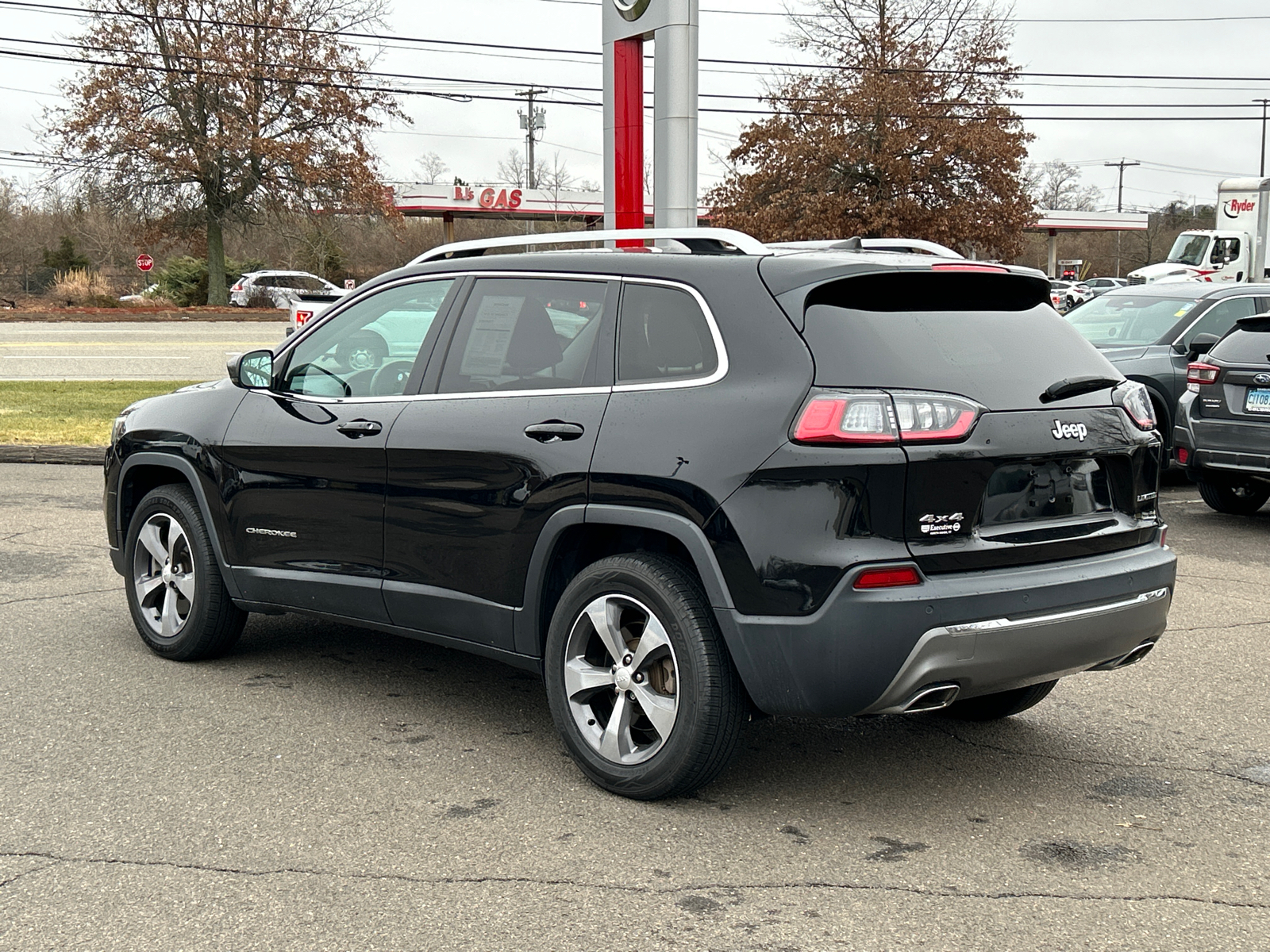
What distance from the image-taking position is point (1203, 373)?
1014 cm

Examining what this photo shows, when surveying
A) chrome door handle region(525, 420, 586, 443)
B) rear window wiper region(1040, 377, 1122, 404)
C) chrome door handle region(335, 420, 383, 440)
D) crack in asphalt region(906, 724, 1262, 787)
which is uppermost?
rear window wiper region(1040, 377, 1122, 404)

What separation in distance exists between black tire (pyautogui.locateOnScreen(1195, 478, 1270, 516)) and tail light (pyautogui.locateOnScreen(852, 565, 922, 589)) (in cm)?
779

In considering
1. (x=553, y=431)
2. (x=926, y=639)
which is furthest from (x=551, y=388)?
(x=926, y=639)

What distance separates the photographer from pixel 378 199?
45188 millimetres

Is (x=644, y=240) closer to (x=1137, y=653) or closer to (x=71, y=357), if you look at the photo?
(x=1137, y=653)

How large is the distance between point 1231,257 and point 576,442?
123 feet

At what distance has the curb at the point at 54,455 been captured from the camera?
12.6 metres

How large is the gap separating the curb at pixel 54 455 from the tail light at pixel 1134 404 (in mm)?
10337

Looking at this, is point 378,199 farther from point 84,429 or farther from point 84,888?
point 84,888

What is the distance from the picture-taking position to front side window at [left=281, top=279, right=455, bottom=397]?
17.1 feet

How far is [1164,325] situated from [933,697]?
31.6 ft

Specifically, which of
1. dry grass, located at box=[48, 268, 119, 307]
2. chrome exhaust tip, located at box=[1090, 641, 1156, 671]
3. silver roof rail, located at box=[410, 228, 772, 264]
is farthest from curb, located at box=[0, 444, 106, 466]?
dry grass, located at box=[48, 268, 119, 307]

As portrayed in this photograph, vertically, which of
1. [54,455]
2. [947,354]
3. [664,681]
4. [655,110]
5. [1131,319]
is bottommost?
[54,455]

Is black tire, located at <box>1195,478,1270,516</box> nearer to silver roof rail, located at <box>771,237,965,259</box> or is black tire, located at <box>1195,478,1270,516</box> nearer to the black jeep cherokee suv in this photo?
the black jeep cherokee suv
